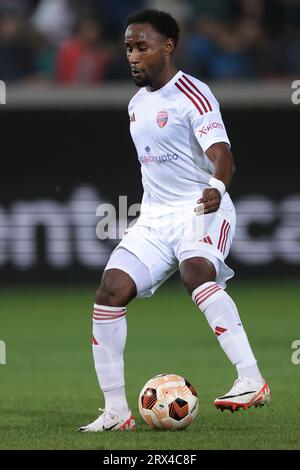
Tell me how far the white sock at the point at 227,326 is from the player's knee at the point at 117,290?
0.36 m

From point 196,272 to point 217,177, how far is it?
528mm

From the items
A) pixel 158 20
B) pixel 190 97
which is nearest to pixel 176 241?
pixel 190 97

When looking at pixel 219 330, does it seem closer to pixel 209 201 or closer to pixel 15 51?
pixel 209 201

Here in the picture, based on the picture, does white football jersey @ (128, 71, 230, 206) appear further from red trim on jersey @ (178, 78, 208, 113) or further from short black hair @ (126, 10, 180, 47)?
short black hair @ (126, 10, 180, 47)

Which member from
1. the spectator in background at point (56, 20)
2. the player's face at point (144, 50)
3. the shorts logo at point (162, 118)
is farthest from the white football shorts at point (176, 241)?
the spectator in background at point (56, 20)

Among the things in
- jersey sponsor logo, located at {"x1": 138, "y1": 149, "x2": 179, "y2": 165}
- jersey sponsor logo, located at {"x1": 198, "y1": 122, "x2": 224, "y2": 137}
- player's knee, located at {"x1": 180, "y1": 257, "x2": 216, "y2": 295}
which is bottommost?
player's knee, located at {"x1": 180, "y1": 257, "x2": 216, "y2": 295}

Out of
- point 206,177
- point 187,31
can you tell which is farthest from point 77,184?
point 206,177

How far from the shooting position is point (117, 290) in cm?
683

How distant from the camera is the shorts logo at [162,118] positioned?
6995 mm

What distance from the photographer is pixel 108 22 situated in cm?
1573

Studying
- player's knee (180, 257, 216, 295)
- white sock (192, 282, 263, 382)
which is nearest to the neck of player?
player's knee (180, 257, 216, 295)

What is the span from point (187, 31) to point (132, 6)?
119cm

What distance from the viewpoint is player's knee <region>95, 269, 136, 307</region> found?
683cm
